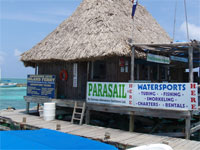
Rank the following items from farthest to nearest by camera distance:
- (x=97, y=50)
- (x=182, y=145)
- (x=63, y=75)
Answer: (x=63, y=75)
(x=97, y=50)
(x=182, y=145)

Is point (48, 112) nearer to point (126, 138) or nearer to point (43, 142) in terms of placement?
point (126, 138)

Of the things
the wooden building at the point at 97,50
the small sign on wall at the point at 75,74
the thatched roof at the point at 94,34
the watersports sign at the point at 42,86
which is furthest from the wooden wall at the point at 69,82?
the thatched roof at the point at 94,34

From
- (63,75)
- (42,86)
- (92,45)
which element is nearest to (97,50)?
(92,45)

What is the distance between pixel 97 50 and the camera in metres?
10.5

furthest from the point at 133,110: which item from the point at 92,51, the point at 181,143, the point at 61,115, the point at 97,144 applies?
the point at 61,115

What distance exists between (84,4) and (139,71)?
532 centimetres

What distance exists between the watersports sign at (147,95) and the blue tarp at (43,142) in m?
3.82

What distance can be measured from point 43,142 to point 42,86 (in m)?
7.85

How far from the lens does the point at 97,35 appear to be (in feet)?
37.5

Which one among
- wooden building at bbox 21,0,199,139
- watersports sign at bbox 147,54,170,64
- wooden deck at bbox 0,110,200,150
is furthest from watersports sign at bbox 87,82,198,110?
watersports sign at bbox 147,54,170,64

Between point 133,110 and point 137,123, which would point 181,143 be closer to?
point 133,110

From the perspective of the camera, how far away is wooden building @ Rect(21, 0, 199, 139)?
10656 millimetres

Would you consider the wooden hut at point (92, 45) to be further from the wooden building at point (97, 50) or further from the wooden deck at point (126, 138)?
the wooden deck at point (126, 138)

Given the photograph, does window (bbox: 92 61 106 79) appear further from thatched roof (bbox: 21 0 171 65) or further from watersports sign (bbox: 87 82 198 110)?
watersports sign (bbox: 87 82 198 110)
